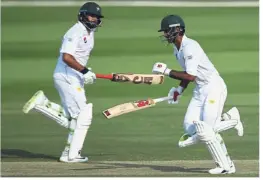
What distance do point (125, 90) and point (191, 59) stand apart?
5542mm

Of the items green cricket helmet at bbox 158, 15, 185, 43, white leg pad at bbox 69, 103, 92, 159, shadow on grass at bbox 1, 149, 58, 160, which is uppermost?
green cricket helmet at bbox 158, 15, 185, 43

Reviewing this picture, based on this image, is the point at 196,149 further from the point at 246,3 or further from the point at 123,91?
the point at 246,3

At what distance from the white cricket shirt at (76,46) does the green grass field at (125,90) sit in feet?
2.91

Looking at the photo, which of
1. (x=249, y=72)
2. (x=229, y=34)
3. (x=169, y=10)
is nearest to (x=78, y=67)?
(x=249, y=72)

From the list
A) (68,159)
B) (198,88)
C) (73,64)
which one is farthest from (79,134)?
(198,88)

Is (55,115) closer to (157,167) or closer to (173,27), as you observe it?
(157,167)

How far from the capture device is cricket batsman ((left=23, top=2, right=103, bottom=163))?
30.7 feet

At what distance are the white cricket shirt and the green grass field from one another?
2.91ft

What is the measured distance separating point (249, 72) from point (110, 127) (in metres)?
4.70

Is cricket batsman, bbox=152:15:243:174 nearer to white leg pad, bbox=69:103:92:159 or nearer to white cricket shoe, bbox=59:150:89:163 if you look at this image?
white leg pad, bbox=69:103:92:159

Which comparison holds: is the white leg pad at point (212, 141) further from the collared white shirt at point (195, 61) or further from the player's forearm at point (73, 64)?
the player's forearm at point (73, 64)

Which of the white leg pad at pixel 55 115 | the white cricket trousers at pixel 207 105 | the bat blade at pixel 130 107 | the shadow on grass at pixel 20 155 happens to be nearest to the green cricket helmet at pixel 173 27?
the white cricket trousers at pixel 207 105

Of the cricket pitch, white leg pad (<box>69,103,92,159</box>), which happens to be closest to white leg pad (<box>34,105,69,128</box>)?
white leg pad (<box>69,103,92,159</box>)

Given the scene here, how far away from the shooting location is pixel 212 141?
8.41m
